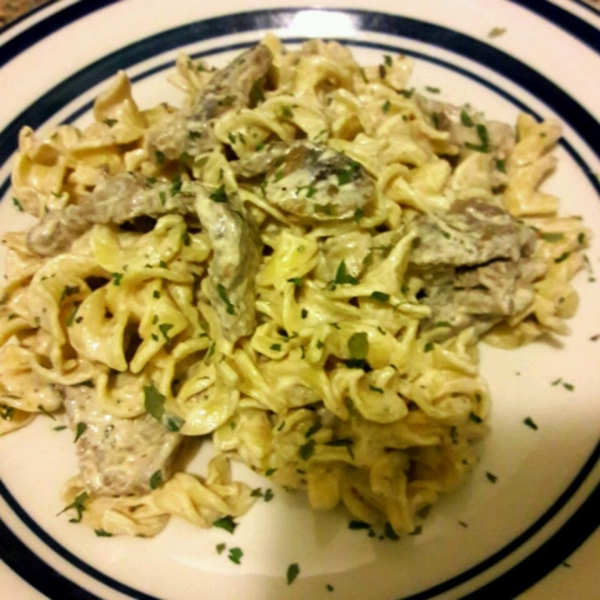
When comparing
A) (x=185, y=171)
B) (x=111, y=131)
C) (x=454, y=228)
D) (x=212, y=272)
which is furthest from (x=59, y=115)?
(x=454, y=228)

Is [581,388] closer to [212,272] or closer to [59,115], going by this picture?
[212,272]

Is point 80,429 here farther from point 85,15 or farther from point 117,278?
point 85,15

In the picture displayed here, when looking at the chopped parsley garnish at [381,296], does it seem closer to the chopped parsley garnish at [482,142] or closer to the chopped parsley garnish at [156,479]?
the chopped parsley garnish at [482,142]

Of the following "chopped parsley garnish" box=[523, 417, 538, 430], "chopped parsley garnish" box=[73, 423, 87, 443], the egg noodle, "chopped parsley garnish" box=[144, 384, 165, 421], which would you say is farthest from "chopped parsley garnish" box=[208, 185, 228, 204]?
"chopped parsley garnish" box=[523, 417, 538, 430]

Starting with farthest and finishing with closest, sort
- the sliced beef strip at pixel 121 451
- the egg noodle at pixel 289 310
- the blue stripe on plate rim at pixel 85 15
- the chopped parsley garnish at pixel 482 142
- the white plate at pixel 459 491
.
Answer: the blue stripe on plate rim at pixel 85 15
the chopped parsley garnish at pixel 482 142
the sliced beef strip at pixel 121 451
the egg noodle at pixel 289 310
the white plate at pixel 459 491

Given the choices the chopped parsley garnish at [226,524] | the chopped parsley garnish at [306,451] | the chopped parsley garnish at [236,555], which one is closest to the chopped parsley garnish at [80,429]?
the chopped parsley garnish at [226,524]

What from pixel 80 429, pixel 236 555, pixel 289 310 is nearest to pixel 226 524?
pixel 236 555
